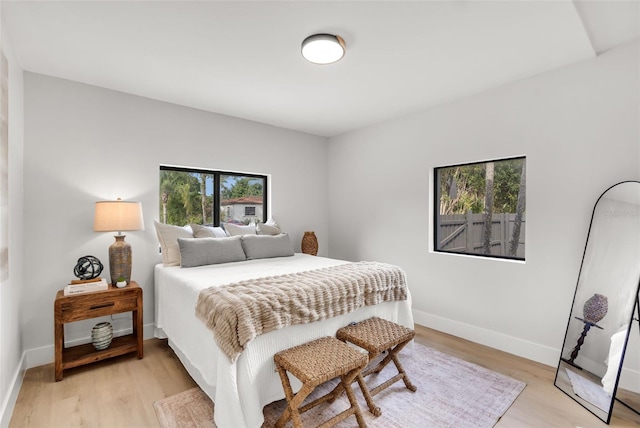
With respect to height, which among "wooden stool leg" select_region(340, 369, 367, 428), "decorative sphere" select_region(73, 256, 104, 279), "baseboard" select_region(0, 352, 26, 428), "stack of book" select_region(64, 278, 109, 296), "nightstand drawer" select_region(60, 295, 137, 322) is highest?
"decorative sphere" select_region(73, 256, 104, 279)

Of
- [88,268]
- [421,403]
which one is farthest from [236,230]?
[421,403]

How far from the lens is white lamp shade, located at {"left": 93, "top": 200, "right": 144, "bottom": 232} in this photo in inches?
104

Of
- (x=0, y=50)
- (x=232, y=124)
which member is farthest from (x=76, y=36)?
(x=232, y=124)

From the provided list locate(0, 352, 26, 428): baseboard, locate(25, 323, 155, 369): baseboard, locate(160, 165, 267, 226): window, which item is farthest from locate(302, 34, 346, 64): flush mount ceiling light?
locate(25, 323, 155, 369): baseboard

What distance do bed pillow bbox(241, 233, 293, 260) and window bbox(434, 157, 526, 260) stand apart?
1.74 metres

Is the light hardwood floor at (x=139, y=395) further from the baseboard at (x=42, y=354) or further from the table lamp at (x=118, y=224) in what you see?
the table lamp at (x=118, y=224)

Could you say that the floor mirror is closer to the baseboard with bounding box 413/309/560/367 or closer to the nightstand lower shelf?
the baseboard with bounding box 413/309/560/367

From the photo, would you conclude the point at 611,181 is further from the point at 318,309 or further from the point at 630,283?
the point at 318,309

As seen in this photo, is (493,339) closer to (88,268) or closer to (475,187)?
(475,187)

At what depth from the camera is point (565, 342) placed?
2.44m

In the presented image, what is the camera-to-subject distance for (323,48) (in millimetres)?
2154

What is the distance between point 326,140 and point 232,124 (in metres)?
1.55

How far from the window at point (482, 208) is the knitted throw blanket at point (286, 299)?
1.10 metres

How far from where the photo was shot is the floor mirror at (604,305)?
6.70 ft
